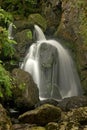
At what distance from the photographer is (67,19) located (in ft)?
55.4

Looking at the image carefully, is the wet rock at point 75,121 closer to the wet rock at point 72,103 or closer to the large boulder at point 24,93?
the wet rock at point 72,103

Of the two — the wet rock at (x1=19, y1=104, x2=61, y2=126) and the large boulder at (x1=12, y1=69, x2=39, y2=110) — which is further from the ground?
the large boulder at (x1=12, y1=69, x2=39, y2=110)

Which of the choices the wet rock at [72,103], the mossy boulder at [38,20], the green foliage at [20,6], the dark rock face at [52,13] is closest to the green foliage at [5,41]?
the wet rock at [72,103]

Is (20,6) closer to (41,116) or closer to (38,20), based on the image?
(38,20)

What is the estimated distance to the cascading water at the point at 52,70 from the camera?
48.0 feet

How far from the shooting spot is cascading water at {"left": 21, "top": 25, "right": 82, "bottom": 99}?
1463cm

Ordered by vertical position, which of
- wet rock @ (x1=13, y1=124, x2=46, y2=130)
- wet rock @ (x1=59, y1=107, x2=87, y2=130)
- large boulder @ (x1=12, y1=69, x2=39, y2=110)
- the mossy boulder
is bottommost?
wet rock @ (x1=13, y1=124, x2=46, y2=130)

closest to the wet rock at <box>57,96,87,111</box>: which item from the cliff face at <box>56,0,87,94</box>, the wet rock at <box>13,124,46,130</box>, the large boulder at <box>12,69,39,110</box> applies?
the large boulder at <box>12,69,39,110</box>

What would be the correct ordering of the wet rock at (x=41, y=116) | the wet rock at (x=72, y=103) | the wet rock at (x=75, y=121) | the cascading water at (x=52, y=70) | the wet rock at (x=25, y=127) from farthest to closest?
the cascading water at (x=52, y=70) < the wet rock at (x=72, y=103) < the wet rock at (x=41, y=116) < the wet rock at (x=25, y=127) < the wet rock at (x=75, y=121)

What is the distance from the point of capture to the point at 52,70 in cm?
1495

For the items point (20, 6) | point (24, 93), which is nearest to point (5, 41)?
point (24, 93)

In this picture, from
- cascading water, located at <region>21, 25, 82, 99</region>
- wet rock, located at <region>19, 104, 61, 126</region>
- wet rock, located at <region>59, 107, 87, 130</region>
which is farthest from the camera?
cascading water, located at <region>21, 25, 82, 99</region>

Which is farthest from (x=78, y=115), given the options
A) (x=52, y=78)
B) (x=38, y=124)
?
(x=52, y=78)

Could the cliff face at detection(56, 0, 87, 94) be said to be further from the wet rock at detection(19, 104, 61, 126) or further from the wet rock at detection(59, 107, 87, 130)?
the wet rock at detection(19, 104, 61, 126)
